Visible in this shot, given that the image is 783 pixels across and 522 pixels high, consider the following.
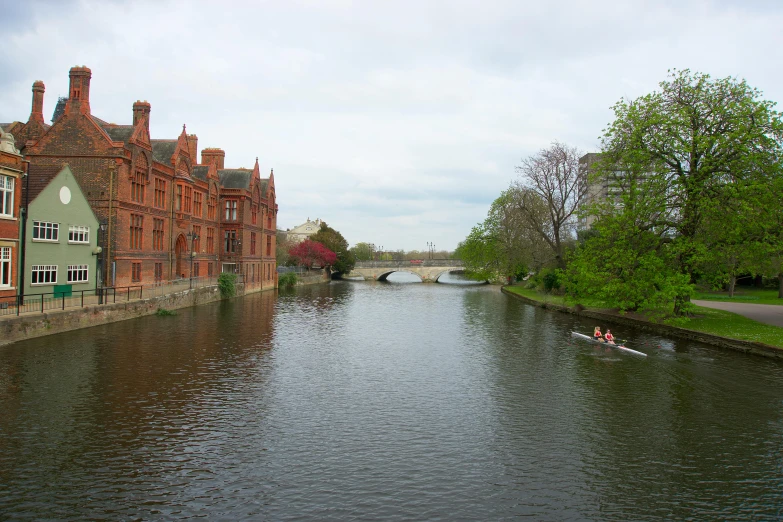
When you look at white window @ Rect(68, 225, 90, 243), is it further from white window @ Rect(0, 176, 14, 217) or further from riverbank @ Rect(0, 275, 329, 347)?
white window @ Rect(0, 176, 14, 217)

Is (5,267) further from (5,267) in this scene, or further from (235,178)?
(235,178)

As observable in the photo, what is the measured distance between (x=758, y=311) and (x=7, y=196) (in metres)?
44.0

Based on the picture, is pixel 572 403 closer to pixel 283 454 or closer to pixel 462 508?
pixel 462 508

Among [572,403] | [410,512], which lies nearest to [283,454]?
[410,512]

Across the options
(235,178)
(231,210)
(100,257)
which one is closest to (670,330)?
(100,257)

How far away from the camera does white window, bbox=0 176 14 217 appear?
26391 mm

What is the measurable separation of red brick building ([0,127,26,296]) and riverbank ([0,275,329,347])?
8.11ft

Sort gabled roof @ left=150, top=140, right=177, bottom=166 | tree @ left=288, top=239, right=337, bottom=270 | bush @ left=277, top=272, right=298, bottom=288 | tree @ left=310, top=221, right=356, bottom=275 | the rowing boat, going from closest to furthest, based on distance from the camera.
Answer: the rowing boat < gabled roof @ left=150, top=140, right=177, bottom=166 < bush @ left=277, top=272, right=298, bottom=288 < tree @ left=288, top=239, right=337, bottom=270 < tree @ left=310, top=221, right=356, bottom=275

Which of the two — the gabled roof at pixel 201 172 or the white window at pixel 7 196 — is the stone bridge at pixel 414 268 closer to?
the gabled roof at pixel 201 172

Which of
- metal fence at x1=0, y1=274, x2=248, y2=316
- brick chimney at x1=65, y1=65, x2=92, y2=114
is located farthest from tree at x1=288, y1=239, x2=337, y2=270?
brick chimney at x1=65, y1=65, x2=92, y2=114

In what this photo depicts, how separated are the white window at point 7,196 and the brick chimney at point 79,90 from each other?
11.8 meters

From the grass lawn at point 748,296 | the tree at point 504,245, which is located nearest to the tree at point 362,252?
the tree at point 504,245

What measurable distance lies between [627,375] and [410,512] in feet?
45.9

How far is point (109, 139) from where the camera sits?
36.9 metres
